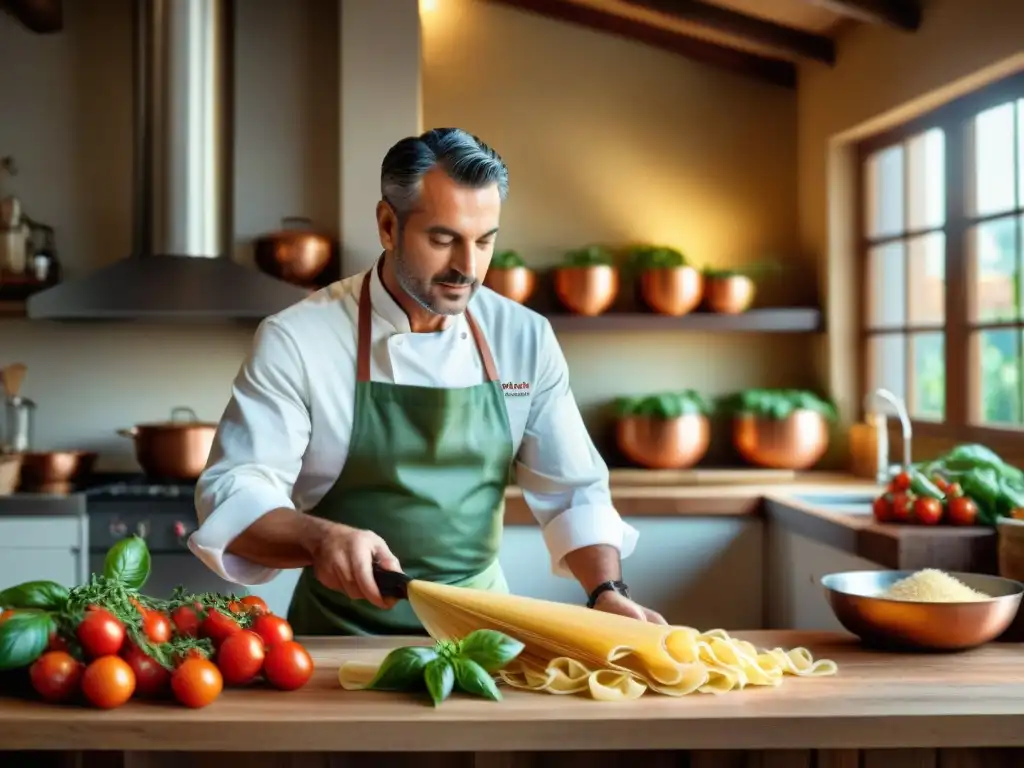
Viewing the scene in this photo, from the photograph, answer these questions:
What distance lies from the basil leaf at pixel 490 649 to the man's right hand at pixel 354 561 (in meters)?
0.14

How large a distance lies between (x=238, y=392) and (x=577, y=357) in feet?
8.54

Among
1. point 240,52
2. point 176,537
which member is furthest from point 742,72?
point 176,537

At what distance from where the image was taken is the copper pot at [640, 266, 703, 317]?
13.5 ft

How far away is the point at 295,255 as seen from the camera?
4.01 meters

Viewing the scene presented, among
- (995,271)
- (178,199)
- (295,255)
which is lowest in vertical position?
(995,271)

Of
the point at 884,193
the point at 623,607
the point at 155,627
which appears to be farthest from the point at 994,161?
the point at 155,627

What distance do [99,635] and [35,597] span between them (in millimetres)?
189

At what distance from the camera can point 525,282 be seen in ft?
13.6

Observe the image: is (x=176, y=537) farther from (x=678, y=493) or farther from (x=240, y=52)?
(x=240, y=52)

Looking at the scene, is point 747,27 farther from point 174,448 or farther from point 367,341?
point 367,341

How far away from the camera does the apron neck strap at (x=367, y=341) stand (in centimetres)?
204

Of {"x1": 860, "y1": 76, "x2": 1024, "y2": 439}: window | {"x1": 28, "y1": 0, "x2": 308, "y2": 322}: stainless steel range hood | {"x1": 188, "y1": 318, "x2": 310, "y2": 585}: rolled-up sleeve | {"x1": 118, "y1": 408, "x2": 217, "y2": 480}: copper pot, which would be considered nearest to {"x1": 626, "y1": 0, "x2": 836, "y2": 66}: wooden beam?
{"x1": 860, "y1": 76, "x2": 1024, "y2": 439}: window

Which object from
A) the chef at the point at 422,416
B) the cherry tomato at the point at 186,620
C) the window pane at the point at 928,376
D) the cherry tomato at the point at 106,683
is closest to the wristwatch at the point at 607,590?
the chef at the point at 422,416

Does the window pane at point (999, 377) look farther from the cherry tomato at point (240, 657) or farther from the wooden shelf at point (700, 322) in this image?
the cherry tomato at point (240, 657)
